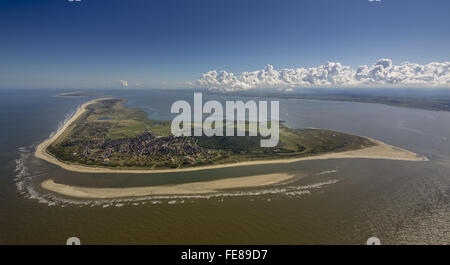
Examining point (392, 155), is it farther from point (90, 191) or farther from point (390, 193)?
point (90, 191)

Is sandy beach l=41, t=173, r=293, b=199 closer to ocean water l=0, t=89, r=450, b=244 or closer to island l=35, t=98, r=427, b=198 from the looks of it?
island l=35, t=98, r=427, b=198

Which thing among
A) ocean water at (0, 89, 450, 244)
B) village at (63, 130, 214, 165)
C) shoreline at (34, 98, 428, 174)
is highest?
village at (63, 130, 214, 165)

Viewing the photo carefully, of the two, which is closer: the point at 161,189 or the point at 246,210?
the point at 246,210

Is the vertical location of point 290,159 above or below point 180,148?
below

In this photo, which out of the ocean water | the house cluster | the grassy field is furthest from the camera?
the house cluster

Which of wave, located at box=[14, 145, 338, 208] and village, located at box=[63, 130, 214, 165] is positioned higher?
village, located at box=[63, 130, 214, 165]

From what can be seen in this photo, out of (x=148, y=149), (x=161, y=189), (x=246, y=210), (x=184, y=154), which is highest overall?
(x=148, y=149)

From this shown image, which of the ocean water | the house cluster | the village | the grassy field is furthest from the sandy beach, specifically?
the house cluster

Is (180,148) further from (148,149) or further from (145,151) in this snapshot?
(145,151)

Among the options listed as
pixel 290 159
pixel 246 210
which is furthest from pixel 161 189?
pixel 290 159
